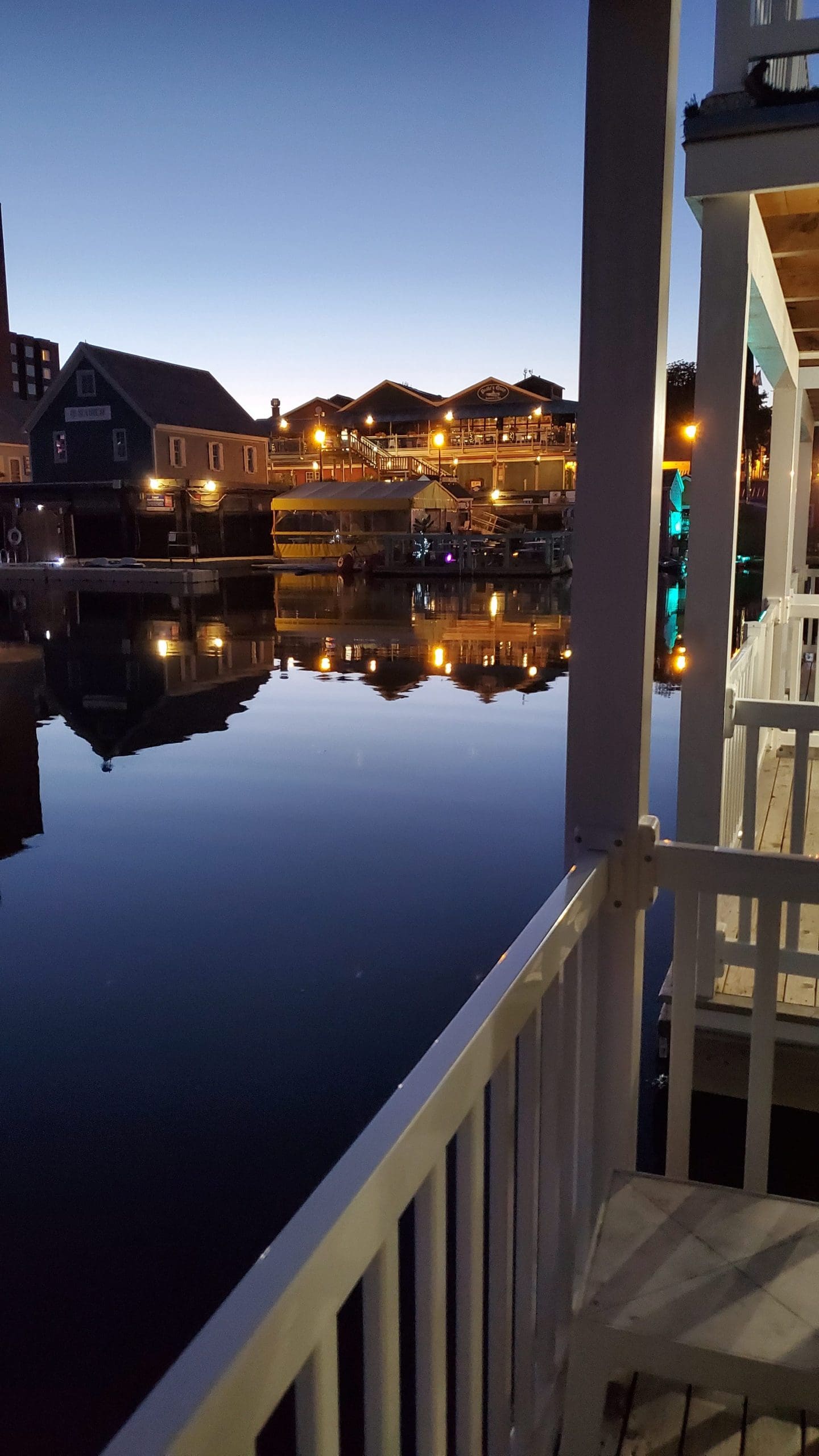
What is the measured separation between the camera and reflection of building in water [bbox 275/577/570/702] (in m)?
15.2

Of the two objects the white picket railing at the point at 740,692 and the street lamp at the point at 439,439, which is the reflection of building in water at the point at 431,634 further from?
the street lamp at the point at 439,439

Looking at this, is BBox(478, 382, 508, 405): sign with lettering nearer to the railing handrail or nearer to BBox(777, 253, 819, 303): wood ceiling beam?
BBox(777, 253, 819, 303): wood ceiling beam

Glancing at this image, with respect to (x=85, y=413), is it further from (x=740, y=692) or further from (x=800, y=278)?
(x=740, y=692)

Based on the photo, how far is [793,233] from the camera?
4398 millimetres

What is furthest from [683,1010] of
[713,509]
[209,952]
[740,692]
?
[209,952]

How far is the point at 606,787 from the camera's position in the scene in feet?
7.38

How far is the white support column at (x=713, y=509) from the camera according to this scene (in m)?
3.39

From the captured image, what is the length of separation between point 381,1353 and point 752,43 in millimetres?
3897

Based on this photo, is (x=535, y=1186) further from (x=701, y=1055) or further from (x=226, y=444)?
(x=226, y=444)

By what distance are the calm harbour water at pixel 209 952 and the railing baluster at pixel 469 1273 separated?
1.06m

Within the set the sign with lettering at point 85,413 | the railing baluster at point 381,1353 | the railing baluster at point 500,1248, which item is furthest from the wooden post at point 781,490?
the sign with lettering at point 85,413

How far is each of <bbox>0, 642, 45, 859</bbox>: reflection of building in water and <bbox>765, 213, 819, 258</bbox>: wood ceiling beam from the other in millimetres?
6163

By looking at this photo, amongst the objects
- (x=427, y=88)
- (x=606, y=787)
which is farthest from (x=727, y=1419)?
(x=427, y=88)

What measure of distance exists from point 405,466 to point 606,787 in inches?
1903
